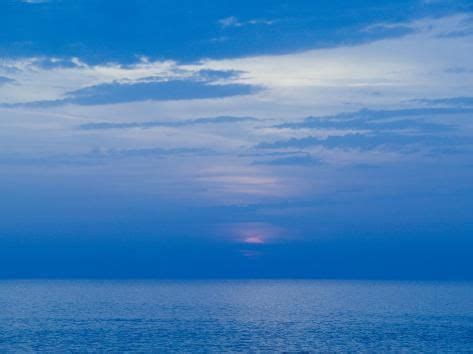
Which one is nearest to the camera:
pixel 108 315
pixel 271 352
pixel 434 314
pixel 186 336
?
pixel 271 352

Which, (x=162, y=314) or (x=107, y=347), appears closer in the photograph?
(x=107, y=347)

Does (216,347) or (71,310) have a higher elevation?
(71,310)

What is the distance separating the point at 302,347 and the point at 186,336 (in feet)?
53.9

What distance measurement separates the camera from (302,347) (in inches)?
2876

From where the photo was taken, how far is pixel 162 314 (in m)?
123

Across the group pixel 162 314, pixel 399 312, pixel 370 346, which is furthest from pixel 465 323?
pixel 162 314

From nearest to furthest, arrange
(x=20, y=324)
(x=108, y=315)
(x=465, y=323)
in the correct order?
(x=20, y=324)
(x=465, y=323)
(x=108, y=315)

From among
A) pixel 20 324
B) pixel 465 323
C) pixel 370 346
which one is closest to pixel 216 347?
pixel 370 346

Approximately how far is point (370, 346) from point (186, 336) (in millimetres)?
21228

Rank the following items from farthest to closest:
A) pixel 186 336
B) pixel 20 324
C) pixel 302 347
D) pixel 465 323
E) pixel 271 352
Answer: pixel 465 323
pixel 20 324
pixel 186 336
pixel 302 347
pixel 271 352

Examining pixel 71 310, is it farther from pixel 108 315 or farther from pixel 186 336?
pixel 186 336

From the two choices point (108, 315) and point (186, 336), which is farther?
point (108, 315)

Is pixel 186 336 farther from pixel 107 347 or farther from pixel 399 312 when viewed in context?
pixel 399 312

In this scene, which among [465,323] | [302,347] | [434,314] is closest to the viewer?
[302,347]
